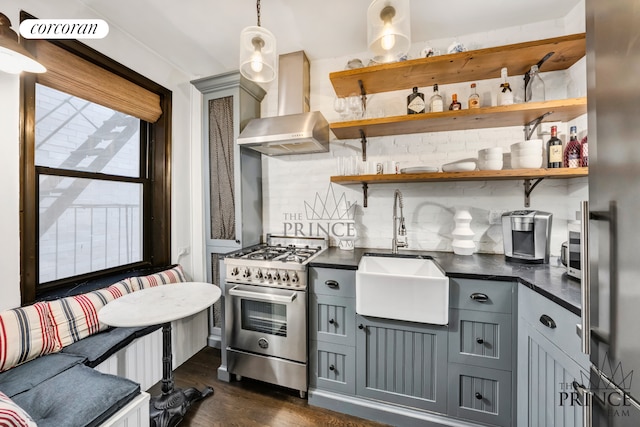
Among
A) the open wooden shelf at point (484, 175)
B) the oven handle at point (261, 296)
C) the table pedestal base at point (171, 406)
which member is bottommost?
the table pedestal base at point (171, 406)

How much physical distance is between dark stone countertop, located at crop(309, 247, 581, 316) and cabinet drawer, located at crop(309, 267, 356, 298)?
0.04 meters

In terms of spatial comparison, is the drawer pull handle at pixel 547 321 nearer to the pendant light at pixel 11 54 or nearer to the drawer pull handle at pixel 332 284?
the drawer pull handle at pixel 332 284

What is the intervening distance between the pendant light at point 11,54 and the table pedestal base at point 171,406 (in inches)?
77.1

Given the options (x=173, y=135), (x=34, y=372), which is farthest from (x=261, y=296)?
(x=173, y=135)

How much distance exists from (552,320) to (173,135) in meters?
2.92

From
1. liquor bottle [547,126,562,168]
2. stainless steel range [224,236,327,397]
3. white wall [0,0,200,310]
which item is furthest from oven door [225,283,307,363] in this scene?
liquor bottle [547,126,562,168]

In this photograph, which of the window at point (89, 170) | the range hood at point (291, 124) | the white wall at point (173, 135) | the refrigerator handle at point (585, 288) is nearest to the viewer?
the refrigerator handle at point (585, 288)

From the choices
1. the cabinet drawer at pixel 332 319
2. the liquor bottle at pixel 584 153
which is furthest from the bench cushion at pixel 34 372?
the liquor bottle at pixel 584 153

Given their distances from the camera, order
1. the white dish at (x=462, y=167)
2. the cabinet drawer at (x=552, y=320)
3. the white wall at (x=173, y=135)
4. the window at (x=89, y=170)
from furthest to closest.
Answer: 1. the white dish at (x=462, y=167)
2. the window at (x=89, y=170)
3. the white wall at (x=173, y=135)
4. the cabinet drawer at (x=552, y=320)

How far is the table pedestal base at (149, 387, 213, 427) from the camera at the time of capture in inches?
58.0

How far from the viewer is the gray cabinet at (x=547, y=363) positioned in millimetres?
973

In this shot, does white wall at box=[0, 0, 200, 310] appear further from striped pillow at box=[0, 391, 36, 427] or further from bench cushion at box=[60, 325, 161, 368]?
striped pillow at box=[0, 391, 36, 427]

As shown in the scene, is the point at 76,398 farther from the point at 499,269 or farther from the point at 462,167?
the point at 462,167

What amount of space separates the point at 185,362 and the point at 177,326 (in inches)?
13.6
